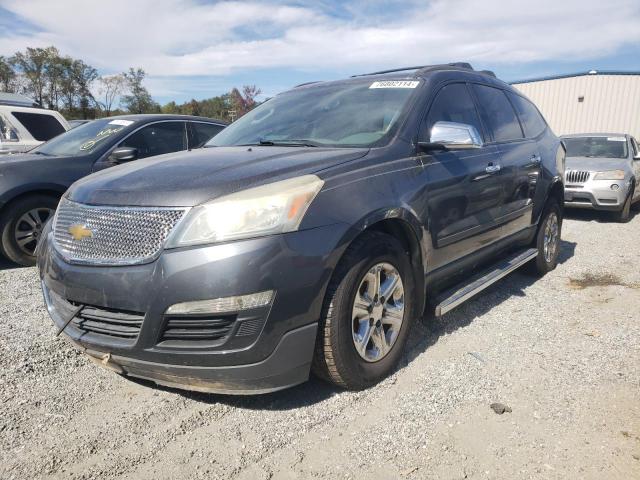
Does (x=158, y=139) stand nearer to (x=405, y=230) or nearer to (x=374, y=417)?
(x=405, y=230)

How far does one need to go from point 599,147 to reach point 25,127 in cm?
1073

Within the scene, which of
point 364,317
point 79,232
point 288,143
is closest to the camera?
point 79,232

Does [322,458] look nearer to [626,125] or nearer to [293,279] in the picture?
[293,279]

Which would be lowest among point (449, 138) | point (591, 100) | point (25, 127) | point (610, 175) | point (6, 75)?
point (610, 175)

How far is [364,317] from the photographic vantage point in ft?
8.45

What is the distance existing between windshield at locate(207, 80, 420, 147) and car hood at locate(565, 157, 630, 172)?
6846mm

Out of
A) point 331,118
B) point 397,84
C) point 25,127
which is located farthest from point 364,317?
point 25,127

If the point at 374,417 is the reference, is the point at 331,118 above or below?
above

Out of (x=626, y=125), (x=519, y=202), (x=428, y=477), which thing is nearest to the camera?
(x=428, y=477)

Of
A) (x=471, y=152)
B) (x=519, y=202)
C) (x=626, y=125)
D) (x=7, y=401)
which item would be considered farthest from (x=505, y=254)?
(x=626, y=125)

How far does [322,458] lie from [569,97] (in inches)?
1103

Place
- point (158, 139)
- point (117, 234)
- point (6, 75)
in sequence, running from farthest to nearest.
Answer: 1. point (6, 75)
2. point (158, 139)
3. point (117, 234)

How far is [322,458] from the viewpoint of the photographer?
2.14 metres

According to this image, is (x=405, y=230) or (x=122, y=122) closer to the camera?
(x=405, y=230)
